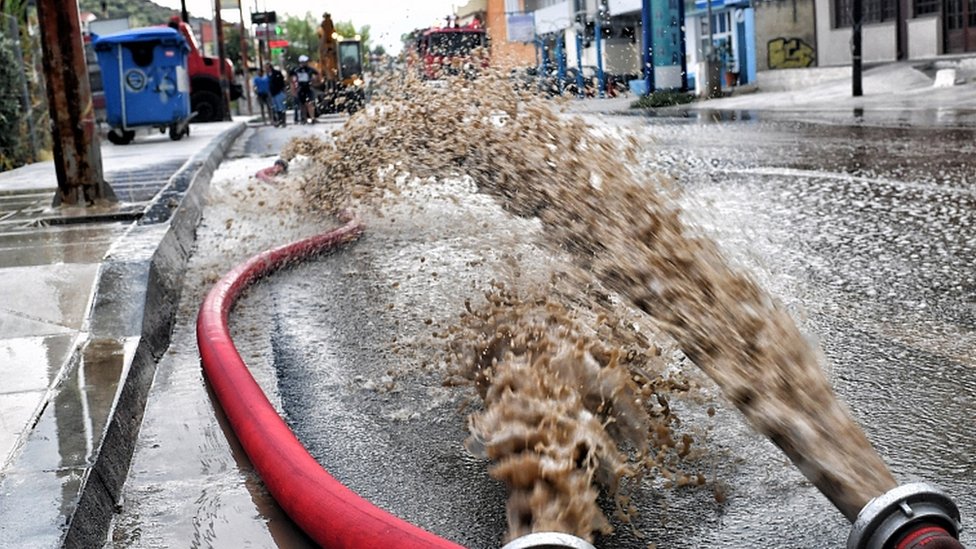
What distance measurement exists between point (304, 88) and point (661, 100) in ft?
32.5

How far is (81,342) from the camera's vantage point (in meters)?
4.56

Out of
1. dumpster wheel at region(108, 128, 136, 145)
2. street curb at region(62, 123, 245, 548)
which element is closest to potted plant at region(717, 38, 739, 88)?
dumpster wheel at region(108, 128, 136, 145)

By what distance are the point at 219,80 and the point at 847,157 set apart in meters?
23.5

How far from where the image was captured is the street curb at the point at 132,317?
121 inches

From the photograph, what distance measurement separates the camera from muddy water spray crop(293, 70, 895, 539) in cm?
255

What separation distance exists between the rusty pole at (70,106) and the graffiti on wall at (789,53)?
92.0 ft

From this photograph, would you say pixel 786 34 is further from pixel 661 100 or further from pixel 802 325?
pixel 802 325

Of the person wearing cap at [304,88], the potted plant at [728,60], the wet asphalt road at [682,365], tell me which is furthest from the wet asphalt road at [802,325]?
the potted plant at [728,60]

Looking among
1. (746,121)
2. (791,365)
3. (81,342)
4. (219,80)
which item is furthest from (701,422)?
(219,80)

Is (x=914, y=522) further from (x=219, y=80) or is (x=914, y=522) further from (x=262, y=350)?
(x=219, y=80)

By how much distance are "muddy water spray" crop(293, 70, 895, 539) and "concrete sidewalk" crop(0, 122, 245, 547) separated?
43.6 inches

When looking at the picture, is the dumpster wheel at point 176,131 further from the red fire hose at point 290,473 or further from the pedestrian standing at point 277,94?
the red fire hose at point 290,473

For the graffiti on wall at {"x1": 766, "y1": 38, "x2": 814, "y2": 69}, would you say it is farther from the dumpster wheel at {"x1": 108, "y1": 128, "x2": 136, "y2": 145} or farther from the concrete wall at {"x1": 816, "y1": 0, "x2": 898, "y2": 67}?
the dumpster wheel at {"x1": 108, "y1": 128, "x2": 136, "y2": 145}

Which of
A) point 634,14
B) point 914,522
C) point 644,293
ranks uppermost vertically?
point 634,14
